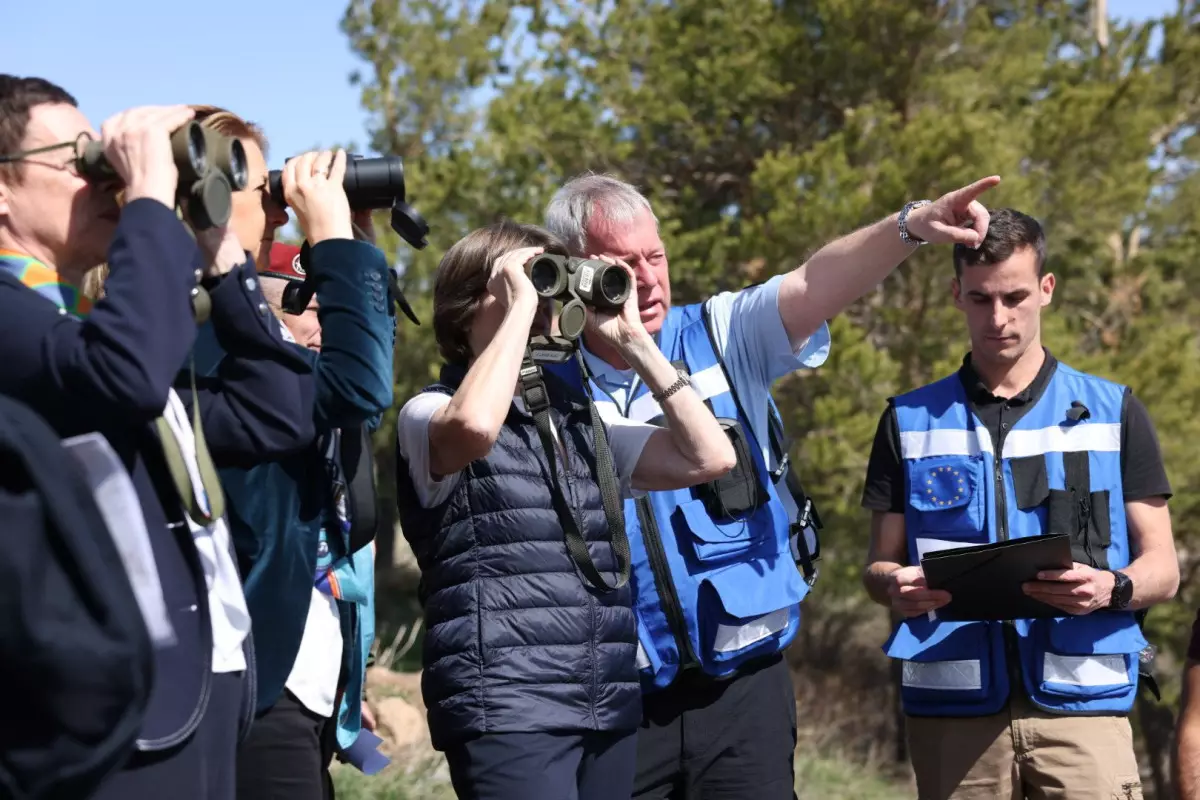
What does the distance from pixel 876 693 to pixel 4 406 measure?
14109mm

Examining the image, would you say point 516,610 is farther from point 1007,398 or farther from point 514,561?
point 1007,398

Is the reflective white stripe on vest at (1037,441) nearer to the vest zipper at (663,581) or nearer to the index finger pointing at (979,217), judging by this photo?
the index finger pointing at (979,217)

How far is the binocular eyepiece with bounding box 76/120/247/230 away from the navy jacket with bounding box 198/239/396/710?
0.30 metres

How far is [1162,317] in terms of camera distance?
12.8 metres

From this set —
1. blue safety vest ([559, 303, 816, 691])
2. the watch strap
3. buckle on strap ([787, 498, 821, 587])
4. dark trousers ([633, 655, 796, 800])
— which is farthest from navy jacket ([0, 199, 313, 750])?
buckle on strap ([787, 498, 821, 587])

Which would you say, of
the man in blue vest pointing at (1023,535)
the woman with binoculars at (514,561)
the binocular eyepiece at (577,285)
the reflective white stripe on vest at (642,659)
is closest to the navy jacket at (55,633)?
the woman with binoculars at (514,561)

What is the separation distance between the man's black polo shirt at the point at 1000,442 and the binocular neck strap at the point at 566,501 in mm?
1276

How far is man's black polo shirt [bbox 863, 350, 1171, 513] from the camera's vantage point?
370cm

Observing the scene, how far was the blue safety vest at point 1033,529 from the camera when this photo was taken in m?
3.59

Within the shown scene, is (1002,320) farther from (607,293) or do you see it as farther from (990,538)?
(607,293)

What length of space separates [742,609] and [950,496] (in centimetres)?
85

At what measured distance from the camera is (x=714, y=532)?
3.31 meters

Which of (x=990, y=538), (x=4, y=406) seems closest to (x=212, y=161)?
(x=4, y=406)

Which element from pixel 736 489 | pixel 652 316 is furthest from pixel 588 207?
pixel 736 489
